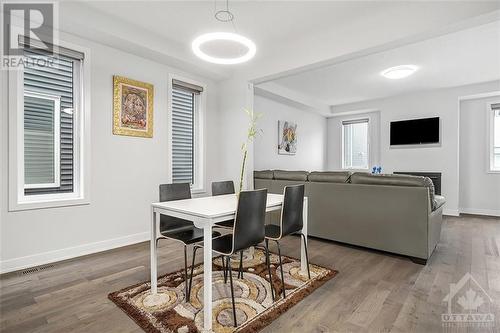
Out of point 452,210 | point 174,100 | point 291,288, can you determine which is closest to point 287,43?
point 174,100

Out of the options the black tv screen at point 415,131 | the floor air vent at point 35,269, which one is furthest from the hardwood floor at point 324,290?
the black tv screen at point 415,131

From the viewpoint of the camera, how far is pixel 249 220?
6.38 feet

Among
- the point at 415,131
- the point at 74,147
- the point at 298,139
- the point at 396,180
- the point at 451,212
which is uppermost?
the point at 415,131

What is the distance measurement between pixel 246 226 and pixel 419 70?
4408 mm

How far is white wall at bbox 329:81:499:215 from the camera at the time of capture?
17.9 ft

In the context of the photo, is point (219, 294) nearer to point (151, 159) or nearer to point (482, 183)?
point (151, 159)

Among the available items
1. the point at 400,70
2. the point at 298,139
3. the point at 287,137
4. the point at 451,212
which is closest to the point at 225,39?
the point at 400,70

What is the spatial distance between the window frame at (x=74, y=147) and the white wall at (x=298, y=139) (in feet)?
9.82

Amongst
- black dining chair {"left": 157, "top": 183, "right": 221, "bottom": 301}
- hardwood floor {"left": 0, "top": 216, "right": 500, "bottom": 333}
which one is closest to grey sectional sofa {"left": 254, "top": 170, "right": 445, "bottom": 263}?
hardwood floor {"left": 0, "top": 216, "right": 500, "bottom": 333}

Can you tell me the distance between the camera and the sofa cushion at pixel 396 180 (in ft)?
9.40

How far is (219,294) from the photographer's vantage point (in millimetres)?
2186

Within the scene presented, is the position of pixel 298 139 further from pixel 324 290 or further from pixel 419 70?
pixel 324 290

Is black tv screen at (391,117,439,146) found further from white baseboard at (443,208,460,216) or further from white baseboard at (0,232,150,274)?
white baseboard at (0,232,150,274)

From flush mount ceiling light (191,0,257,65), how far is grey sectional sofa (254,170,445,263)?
1.91 meters
